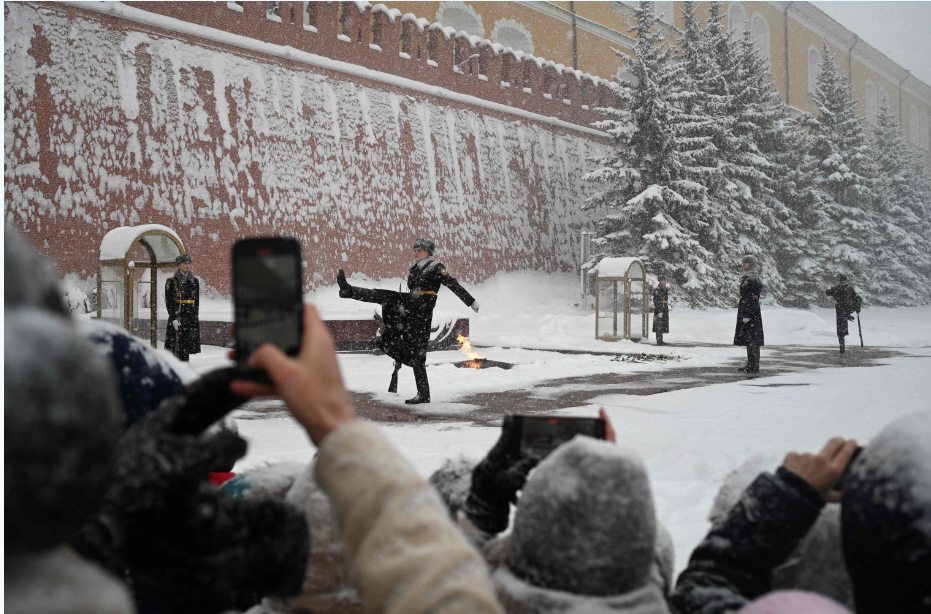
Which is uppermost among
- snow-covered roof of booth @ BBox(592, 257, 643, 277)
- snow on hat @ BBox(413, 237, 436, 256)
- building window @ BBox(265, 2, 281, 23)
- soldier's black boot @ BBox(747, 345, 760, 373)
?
building window @ BBox(265, 2, 281, 23)

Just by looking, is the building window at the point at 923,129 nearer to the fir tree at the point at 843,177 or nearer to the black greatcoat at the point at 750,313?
the fir tree at the point at 843,177

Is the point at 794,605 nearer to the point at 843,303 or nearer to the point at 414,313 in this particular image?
the point at 414,313

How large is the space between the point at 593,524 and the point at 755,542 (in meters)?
0.34

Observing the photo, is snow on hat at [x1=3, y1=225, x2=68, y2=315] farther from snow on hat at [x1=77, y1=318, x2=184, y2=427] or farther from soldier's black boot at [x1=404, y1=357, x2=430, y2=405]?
soldier's black boot at [x1=404, y1=357, x2=430, y2=405]

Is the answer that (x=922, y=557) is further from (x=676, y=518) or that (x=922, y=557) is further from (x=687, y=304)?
(x=687, y=304)

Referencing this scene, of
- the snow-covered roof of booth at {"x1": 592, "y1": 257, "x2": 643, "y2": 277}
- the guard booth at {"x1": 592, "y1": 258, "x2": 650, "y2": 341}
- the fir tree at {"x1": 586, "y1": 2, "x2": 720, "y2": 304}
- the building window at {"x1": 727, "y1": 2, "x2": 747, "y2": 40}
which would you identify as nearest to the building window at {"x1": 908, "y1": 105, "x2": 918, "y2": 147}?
the building window at {"x1": 727, "y1": 2, "x2": 747, "y2": 40}

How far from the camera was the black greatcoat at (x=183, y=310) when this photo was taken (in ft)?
35.0

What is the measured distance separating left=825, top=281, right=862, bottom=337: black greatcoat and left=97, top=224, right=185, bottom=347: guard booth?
43.2 ft

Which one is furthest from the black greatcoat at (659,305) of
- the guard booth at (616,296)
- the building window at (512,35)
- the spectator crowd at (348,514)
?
the spectator crowd at (348,514)

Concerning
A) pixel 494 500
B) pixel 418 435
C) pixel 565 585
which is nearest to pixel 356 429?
pixel 565 585

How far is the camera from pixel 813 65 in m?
40.1

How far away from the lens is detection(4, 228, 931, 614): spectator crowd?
20.8 inches

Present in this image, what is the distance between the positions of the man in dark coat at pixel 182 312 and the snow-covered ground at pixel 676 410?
42 centimetres

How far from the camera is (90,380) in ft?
1.75
